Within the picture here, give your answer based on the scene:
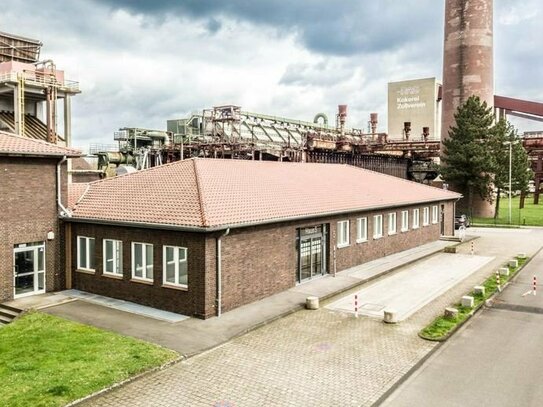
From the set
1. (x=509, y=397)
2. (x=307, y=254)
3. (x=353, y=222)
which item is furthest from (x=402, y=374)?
(x=353, y=222)

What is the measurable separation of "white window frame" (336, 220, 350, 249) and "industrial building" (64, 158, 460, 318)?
0.04 metres

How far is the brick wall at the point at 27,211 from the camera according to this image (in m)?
17.0

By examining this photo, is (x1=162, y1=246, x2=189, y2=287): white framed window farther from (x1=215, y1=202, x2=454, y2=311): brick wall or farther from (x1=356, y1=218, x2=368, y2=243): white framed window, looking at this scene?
(x1=356, y1=218, x2=368, y2=243): white framed window

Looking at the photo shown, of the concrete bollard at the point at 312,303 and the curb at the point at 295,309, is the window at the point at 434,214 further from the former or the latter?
the concrete bollard at the point at 312,303

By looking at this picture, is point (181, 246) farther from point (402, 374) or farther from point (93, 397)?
point (402, 374)

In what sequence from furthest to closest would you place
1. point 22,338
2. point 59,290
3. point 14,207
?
point 59,290, point 14,207, point 22,338

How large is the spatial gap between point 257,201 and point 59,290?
8.20 meters

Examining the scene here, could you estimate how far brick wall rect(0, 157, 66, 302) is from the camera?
55.8 ft

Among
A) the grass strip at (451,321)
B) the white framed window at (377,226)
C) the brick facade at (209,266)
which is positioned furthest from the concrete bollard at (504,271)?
the brick facade at (209,266)

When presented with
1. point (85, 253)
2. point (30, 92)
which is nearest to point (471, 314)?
point (85, 253)

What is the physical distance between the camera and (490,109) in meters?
49.3

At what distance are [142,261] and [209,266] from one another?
318 cm

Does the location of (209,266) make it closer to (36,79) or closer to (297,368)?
(297,368)

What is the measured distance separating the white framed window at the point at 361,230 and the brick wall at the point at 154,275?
10237 mm
